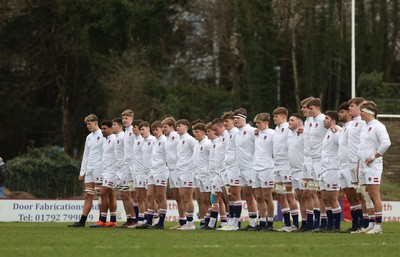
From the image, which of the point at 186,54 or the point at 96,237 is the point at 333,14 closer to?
the point at 186,54

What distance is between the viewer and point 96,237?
18.5m

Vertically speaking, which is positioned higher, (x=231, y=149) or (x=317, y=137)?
(x=317, y=137)

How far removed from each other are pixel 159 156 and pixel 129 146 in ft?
2.80

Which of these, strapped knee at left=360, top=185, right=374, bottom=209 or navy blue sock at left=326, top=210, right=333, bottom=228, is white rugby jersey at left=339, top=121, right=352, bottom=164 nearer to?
strapped knee at left=360, top=185, right=374, bottom=209

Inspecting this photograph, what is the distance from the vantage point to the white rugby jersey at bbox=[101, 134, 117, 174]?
77.1 feet

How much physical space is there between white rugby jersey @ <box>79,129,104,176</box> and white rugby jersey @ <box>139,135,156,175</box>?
3.12ft

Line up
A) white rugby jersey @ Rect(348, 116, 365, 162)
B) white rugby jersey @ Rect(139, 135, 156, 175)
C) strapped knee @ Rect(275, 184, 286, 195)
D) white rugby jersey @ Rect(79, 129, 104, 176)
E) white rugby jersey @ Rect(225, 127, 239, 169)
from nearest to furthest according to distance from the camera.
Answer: white rugby jersey @ Rect(348, 116, 365, 162) → strapped knee @ Rect(275, 184, 286, 195) → white rugby jersey @ Rect(225, 127, 239, 169) → white rugby jersey @ Rect(79, 129, 104, 176) → white rugby jersey @ Rect(139, 135, 156, 175)

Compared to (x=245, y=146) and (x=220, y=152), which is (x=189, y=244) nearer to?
(x=245, y=146)

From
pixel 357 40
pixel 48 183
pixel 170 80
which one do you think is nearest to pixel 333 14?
pixel 357 40

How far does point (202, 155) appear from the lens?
944 inches

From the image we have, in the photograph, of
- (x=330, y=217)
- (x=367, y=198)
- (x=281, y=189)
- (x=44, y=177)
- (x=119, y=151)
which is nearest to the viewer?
(x=367, y=198)

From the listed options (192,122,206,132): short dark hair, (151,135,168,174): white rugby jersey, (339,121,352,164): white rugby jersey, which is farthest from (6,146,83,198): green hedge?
(339,121,352,164): white rugby jersey

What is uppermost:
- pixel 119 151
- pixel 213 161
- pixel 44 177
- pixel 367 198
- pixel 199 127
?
pixel 199 127

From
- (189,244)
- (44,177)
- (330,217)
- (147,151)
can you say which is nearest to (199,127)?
(147,151)
